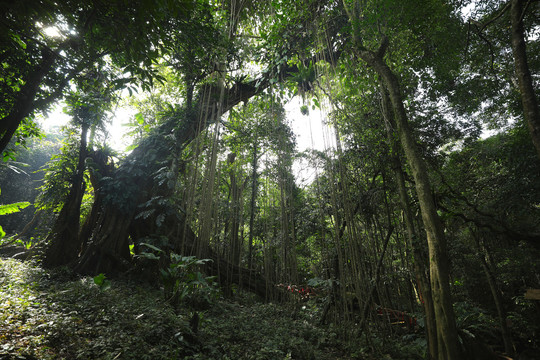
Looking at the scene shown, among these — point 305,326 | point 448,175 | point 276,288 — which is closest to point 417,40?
point 448,175

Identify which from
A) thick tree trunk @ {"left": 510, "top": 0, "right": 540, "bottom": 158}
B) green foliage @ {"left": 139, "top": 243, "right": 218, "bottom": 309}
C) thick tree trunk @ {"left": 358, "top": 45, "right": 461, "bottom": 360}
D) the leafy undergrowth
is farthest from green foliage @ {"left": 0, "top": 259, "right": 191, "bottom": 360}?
thick tree trunk @ {"left": 510, "top": 0, "right": 540, "bottom": 158}

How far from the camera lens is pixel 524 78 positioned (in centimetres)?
203

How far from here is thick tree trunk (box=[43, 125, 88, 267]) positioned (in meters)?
4.05

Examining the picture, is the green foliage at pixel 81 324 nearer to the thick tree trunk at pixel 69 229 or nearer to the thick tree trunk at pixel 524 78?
the thick tree trunk at pixel 69 229

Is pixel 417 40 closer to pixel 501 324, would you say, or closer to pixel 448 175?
pixel 448 175

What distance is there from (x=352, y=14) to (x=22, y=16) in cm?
295

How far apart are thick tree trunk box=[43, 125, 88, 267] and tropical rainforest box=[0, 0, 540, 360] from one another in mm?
30

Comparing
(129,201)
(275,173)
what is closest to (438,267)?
(275,173)

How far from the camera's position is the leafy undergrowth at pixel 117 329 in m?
1.70

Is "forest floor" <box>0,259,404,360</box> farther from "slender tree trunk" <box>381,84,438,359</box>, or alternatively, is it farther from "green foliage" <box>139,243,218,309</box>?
"slender tree trunk" <box>381,84,438,359</box>

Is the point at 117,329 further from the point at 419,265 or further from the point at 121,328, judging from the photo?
the point at 419,265

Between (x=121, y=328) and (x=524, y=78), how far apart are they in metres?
3.95

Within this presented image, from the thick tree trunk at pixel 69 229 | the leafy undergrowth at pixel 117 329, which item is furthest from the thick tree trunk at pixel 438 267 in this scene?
the thick tree trunk at pixel 69 229

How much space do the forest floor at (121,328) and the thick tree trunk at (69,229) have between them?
1.10 ft
